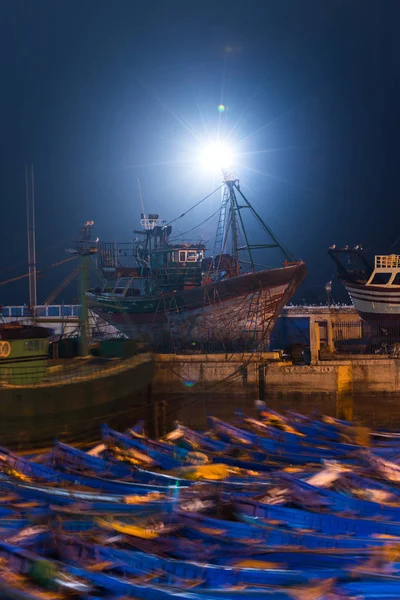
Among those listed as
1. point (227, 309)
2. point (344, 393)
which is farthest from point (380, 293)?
point (344, 393)

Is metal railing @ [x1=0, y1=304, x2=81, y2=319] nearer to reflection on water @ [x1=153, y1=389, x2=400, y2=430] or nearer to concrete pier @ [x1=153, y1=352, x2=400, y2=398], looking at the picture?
concrete pier @ [x1=153, y1=352, x2=400, y2=398]

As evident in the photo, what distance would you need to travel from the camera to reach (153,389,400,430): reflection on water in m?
27.0

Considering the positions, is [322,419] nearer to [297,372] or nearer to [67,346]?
[297,372]

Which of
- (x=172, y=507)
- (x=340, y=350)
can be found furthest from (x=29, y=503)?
(x=340, y=350)

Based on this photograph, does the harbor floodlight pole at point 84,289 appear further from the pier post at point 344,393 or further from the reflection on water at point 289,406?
the pier post at point 344,393

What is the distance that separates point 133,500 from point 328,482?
17.4 feet

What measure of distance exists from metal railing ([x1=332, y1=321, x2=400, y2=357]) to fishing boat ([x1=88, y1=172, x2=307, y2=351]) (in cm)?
500

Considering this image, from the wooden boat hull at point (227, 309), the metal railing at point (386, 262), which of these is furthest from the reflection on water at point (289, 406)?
the metal railing at point (386, 262)

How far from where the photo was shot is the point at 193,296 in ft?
116

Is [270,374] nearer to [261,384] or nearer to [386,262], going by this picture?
[261,384]

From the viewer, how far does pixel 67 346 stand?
2872 centimetres

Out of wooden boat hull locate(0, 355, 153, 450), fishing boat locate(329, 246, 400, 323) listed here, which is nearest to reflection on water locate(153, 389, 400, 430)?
wooden boat hull locate(0, 355, 153, 450)

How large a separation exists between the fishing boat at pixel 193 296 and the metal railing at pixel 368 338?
500 centimetres

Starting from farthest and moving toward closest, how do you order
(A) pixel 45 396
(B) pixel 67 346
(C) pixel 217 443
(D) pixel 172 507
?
(B) pixel 67 346 → (A) pixel 45 396 → (C) pixel 217 443 → (D) pixel 172 507
